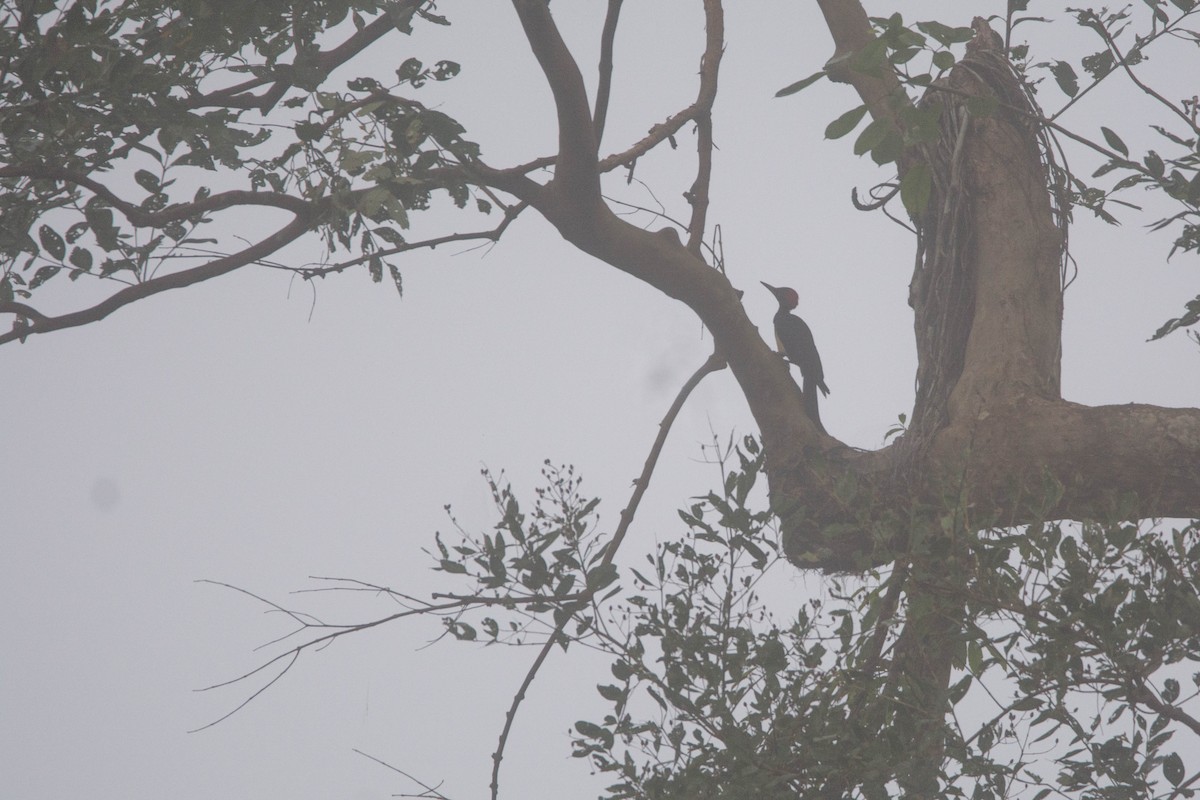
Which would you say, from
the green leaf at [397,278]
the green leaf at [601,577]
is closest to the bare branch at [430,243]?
the green leaf at [397,278]

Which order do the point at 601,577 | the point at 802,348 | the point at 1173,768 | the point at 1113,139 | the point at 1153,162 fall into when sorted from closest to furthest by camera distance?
the point at 1173,768
the point at 601,577
the point at 1113,139
the point at 1153,162
the point at 802,348

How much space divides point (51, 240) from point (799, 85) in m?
1.74

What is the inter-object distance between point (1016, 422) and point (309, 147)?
6.28ft

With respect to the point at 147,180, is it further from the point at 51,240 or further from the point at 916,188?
the point at 916,188

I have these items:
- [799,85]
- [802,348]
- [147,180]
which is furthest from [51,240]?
[802,348]

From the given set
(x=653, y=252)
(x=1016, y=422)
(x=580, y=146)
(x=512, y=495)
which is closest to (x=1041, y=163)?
(x=1016, y=422)

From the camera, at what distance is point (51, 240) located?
2.36 metres

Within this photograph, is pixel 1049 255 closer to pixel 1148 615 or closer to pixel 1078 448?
pixel 1078 448

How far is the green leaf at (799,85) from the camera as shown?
1548 millimetres

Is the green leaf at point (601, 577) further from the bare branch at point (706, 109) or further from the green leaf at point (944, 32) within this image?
the bare branch at point (706, 109)

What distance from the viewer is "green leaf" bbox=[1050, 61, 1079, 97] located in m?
2.39

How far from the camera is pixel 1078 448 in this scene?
2531mm

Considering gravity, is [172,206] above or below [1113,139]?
above

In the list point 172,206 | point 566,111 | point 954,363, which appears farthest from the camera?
point 954,363
